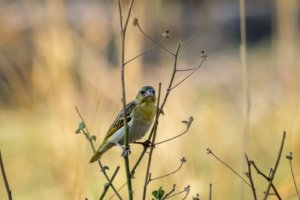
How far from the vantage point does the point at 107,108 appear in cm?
198

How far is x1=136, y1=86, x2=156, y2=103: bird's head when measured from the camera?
159cm

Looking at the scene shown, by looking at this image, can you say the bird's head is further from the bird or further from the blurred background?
the blurred background

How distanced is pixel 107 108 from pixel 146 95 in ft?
1.56

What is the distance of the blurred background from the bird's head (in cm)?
23

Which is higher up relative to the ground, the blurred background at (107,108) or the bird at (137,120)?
the blurred background at (107,108)

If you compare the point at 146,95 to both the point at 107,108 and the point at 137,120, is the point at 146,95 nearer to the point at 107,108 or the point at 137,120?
the point at 137,120

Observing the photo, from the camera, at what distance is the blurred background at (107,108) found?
2.19m

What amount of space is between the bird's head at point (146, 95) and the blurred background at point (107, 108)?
0.23 meters

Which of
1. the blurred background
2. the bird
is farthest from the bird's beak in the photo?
the blurred background

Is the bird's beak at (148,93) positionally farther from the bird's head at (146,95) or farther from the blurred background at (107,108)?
the blurred background at (107,108)

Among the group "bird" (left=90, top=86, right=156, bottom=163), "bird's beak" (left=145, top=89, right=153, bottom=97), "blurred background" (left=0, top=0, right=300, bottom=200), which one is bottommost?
"bird" (left=90, top=86, right=156, bottom=163)

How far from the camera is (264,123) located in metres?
3.23

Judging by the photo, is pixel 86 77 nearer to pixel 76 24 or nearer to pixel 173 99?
pixel 173 99

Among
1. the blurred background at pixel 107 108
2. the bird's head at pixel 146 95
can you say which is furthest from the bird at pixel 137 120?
the blurred background at pixel 107 108
